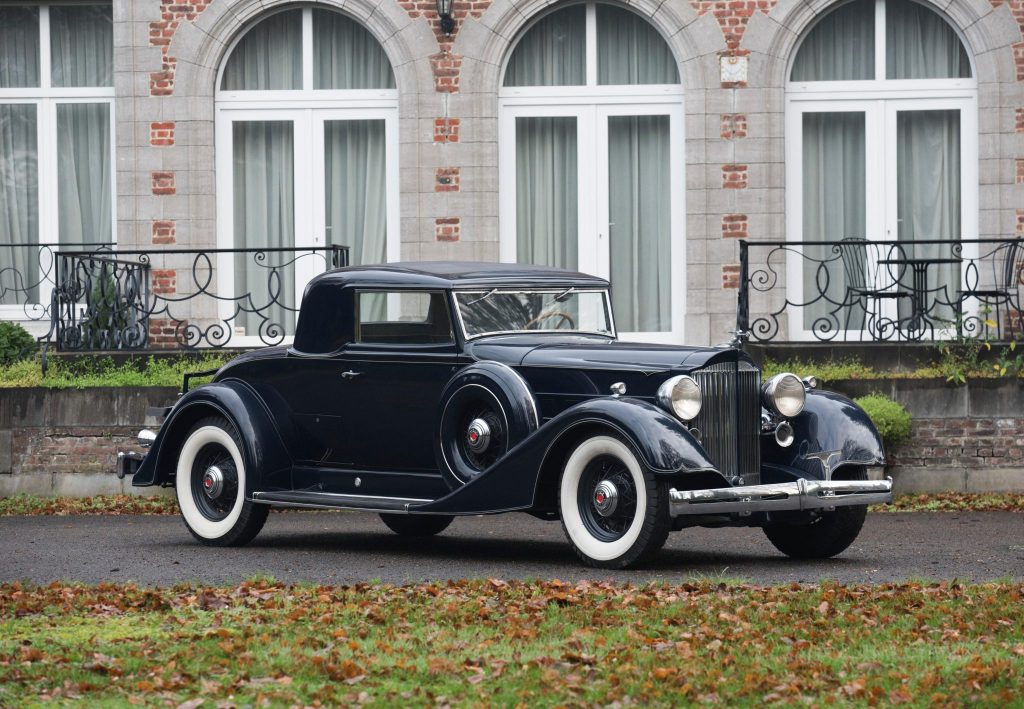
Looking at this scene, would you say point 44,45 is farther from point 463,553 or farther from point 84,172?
point 463,553

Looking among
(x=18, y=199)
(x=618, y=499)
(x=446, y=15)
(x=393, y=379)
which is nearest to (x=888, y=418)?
(x=393, y=379)

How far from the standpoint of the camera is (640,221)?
18.4 metres

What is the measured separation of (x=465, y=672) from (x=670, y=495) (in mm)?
2901

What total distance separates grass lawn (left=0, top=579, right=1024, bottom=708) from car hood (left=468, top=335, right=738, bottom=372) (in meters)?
1.69

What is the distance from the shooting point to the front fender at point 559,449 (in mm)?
9125

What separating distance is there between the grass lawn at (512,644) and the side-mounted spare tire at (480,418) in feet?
4.89

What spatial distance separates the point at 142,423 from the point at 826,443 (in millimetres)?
7167

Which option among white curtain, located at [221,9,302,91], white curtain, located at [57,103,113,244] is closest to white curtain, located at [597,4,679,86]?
white curtain, located at [221,9,302,91]

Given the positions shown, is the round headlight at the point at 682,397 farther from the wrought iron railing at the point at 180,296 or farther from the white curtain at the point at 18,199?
the white curtain at the point at 18,199

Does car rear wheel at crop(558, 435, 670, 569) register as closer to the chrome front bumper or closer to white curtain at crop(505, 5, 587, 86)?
the chrome front bumper

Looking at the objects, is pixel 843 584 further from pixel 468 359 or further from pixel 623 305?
pixel 623 305

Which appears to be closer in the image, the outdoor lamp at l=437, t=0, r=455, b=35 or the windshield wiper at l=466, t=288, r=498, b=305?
the windshield wiper at l=466, t=288, r=498, b=305

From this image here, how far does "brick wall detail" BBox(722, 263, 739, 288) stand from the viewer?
17.6 m

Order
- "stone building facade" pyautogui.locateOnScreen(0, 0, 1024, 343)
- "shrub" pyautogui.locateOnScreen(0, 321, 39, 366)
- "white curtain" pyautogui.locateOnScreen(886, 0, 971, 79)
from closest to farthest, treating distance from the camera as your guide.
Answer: "shrub" pyautogui.locateOnScreen(0, 321, 39, 366) < "stone building facade" pyautogui.locateOnScreen(0, 0, 1024, 343) < "white curtain" pyautogui.locateOnScreen(886, 0, 971, 79)
